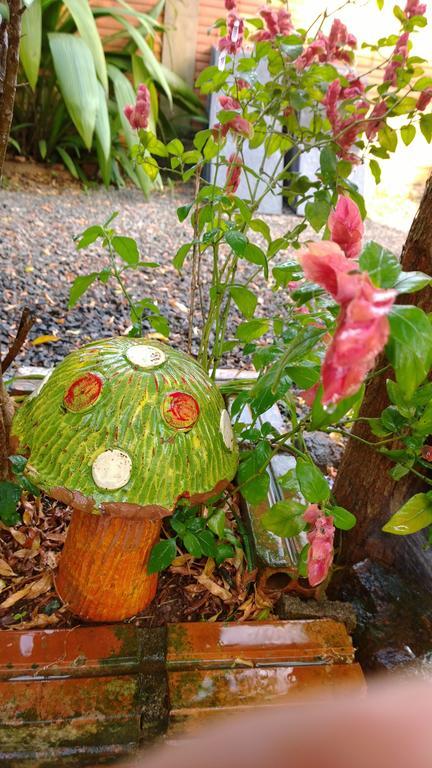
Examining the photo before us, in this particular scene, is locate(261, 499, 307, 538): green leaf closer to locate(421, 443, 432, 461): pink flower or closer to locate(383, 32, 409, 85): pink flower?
locate(421, 443, 432, 461): pink flower

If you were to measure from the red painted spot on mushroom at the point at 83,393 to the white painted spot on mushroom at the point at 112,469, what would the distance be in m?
0.10

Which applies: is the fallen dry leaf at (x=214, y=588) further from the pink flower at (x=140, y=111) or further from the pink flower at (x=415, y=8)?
the pink flower at (x=415, y=8)

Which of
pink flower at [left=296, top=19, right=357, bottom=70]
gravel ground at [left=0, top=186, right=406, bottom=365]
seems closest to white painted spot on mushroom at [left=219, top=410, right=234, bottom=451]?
pink flower at [left=296, top=19, right=357, bottom=70]

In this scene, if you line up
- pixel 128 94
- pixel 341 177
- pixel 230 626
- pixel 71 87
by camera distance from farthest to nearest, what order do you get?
pixel 128 94, pixel 71 87, pixel 341 177, pixel 230 626

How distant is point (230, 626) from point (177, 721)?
0.67 ft

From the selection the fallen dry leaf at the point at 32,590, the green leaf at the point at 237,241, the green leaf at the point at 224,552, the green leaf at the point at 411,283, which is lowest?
the fallen dry leaf at the point at 32,590

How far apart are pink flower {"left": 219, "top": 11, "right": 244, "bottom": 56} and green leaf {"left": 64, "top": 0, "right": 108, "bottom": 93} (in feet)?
10.3

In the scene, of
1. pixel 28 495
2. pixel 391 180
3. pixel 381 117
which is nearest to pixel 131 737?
pixel 28 495

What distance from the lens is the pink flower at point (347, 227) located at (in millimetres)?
774

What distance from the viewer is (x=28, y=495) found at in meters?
1.50

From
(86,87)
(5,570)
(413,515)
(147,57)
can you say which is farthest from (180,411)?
(147,57)

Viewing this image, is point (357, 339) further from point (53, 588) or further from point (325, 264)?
point (53, 588)

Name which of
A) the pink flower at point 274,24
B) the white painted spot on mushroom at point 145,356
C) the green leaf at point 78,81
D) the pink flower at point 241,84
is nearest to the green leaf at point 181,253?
the white painted spot on mushroom at point 145,356

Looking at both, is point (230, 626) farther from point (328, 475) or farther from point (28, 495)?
point (328, 475)
